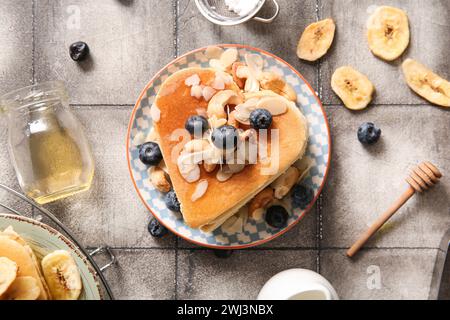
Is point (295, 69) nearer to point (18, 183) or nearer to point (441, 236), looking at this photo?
point (441, 236)

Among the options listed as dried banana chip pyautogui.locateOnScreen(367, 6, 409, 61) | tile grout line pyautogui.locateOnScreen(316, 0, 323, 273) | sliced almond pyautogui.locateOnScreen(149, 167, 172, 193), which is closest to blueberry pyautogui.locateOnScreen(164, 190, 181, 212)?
sliced almond pyautogui.locateOnScreen(149, 167, 172, 193)

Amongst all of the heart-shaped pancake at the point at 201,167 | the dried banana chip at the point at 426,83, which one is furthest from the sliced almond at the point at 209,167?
the dried banana chip at the point at 426,83

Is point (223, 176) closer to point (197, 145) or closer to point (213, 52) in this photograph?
point (197, 145)

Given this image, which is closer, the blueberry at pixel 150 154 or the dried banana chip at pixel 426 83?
the blueberry at pixel 150 154

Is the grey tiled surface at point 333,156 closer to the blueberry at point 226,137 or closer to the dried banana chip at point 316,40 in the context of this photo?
the dried banana chip at point 316,40

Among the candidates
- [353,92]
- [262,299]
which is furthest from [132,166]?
[353,92]

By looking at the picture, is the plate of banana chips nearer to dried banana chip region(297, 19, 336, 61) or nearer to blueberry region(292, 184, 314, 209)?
blueberry region(292, 184, 314, 209)
